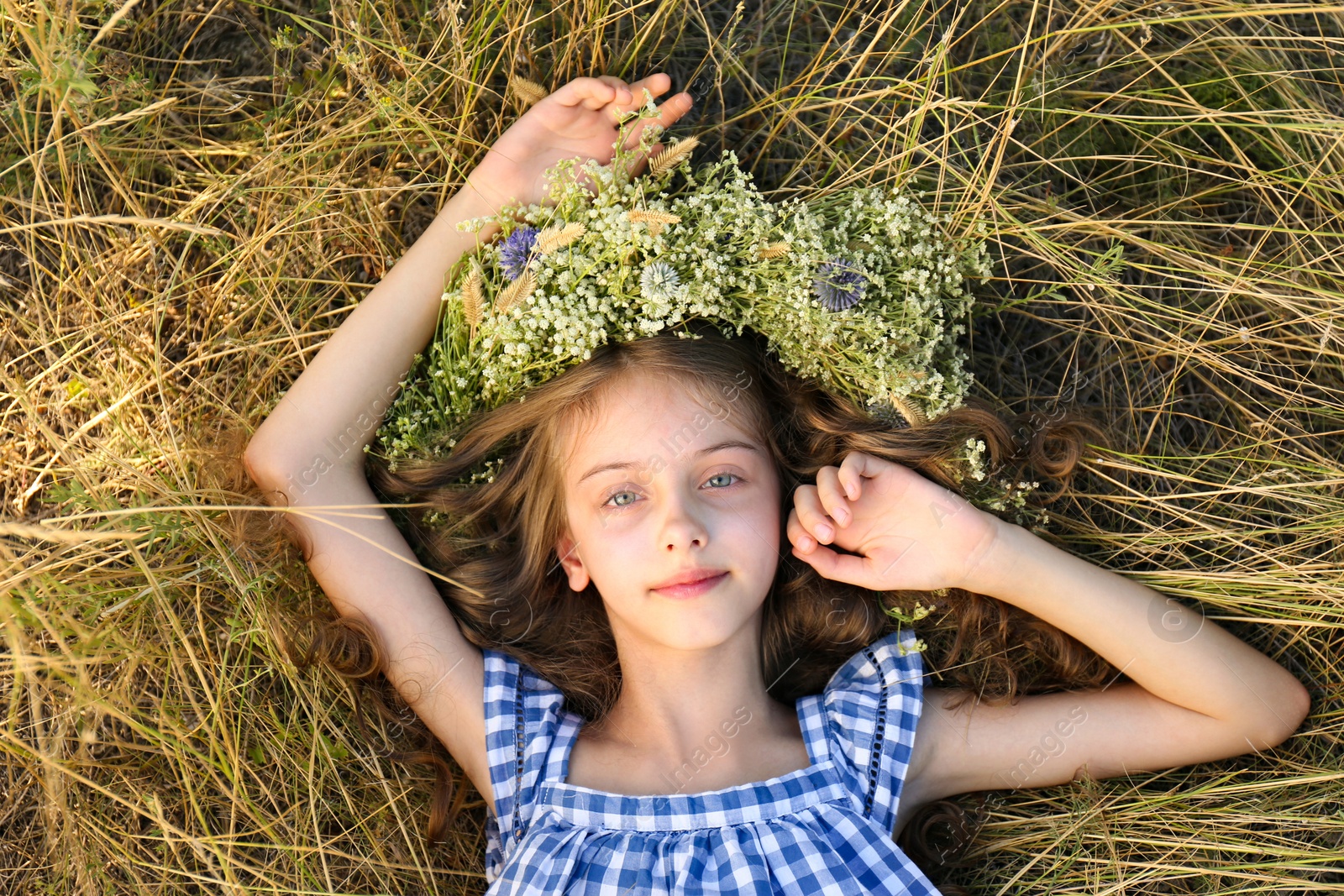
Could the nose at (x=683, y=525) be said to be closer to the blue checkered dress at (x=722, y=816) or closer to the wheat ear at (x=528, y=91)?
the blue checkered dress at (x=722, y=816)

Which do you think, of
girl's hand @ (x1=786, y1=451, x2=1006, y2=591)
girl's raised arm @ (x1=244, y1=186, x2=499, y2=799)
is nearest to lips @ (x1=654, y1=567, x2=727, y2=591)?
girl's hand @ (x1=786, y1=451, x2=1006, y2=591)

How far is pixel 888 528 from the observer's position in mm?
2910

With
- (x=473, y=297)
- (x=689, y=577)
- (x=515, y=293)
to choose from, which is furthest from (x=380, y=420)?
(x=689, y=577)

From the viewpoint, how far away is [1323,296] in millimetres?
2904

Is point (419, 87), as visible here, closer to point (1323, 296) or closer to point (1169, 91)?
point (1169, 91)

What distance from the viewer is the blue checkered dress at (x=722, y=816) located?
2703mm

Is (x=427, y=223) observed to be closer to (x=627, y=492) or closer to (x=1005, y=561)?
(x=627, y=492)

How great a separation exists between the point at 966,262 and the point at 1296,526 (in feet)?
4.23

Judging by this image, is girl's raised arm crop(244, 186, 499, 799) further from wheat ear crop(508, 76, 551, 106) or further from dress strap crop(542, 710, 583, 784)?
wheat ear crop(508, 76, 551, 106)

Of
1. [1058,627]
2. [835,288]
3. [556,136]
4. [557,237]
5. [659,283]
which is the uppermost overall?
[556,136]

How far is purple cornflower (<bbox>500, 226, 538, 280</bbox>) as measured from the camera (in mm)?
2754

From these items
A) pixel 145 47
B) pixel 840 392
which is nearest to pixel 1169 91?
pixel 840 392

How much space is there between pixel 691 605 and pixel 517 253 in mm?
1094

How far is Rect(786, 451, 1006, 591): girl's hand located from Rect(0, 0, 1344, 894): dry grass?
49 centimetres
